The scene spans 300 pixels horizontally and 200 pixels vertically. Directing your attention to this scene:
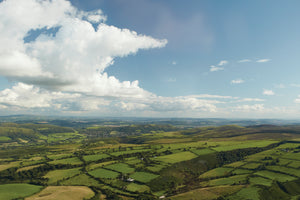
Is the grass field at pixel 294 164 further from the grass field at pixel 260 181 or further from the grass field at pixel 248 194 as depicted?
the grass field at pixel 248 194

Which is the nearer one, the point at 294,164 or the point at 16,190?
the point at 16,190

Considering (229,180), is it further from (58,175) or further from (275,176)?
(58,175)

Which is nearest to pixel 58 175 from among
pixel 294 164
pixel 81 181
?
pixel 81 181

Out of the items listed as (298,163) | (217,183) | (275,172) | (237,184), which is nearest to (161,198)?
(217,183)

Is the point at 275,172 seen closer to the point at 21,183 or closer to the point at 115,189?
the point at 115,189

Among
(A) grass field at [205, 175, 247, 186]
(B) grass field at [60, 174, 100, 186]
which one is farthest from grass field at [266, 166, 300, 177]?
(B) grass field at [60, 174, 100, 186]

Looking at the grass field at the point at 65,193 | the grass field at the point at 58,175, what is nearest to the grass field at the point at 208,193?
the grass field at the point at 65,193
